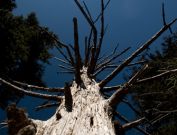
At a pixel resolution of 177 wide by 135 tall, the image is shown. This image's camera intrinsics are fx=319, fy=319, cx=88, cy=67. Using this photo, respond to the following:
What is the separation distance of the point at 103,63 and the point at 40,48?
14.0ft

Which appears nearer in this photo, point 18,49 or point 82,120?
point 82,120

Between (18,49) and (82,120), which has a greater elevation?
(18,49)

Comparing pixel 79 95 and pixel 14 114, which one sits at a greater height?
pixel 79 95

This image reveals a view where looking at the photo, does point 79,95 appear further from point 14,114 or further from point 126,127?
point 14,114

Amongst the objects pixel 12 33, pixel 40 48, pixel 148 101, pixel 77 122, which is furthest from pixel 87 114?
pixel 40 48

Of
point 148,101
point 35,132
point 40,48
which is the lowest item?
point 35,132

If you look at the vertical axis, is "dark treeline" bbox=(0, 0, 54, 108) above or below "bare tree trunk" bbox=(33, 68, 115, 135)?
above

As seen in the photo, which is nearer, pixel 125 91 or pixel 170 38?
pixel 125 91

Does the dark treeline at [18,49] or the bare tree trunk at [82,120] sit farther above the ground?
the dark treeline at [18,49]

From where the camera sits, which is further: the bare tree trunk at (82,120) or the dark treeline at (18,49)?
the dark treeline at (18,49)

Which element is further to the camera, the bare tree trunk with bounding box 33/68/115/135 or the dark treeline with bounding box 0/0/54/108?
the dark treeline with bounding box 0/0/54/108

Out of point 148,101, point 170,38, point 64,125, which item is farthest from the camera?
point 170,38

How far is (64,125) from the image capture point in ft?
10.9

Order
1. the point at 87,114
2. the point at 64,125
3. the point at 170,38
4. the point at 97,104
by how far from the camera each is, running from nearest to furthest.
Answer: the point at 64,125 → the point at 87,114 → the point at 97,104 → the point at 170,38
